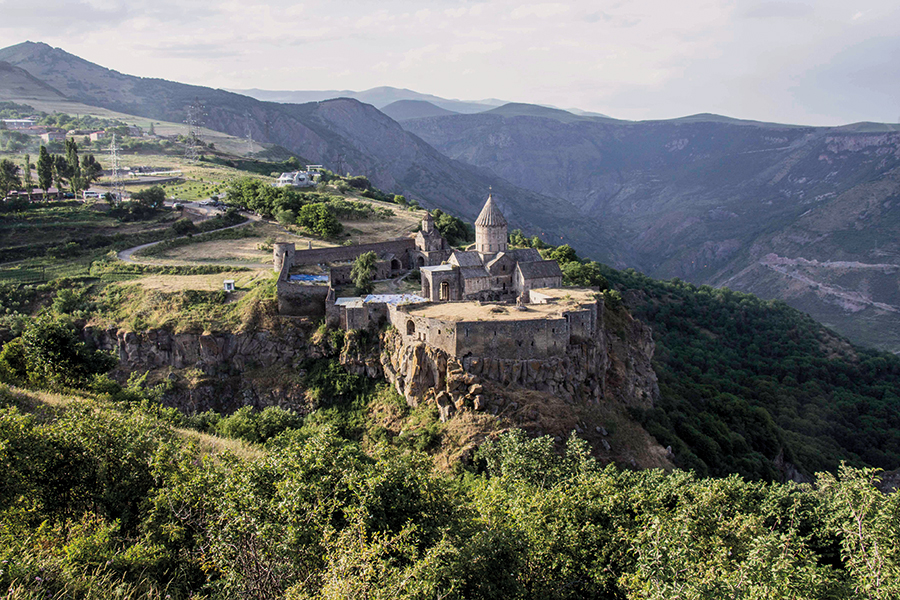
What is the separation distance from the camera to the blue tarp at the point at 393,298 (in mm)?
42719

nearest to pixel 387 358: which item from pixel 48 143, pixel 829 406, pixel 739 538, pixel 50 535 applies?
pixel 739 538

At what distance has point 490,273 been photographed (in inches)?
1838

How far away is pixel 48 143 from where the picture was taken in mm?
110625

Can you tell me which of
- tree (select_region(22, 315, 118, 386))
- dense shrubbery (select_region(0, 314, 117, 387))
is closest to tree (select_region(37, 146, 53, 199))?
dense shrubbery (select_region(0, 314, 117, 387))

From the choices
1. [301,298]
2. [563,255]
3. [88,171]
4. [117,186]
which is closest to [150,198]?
[88,171]

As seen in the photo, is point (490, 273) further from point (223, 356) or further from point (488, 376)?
point (223, 356)

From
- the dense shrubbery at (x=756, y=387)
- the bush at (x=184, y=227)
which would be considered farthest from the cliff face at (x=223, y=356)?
the dense shrubbery at (x=756, y=387)

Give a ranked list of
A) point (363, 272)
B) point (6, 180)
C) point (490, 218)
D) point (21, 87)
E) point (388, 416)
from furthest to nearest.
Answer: point (21, 87), point (6, 180), point (490, 218), point (363, 272), point (388, 416)

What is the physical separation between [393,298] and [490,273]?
26.0ft

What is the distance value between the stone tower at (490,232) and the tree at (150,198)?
40.6m

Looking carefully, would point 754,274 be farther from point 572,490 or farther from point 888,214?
point 572,490

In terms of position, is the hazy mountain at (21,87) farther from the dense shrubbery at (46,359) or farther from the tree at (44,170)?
the dense shrubbery at (46,359)

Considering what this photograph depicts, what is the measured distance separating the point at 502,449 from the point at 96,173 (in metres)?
69.5

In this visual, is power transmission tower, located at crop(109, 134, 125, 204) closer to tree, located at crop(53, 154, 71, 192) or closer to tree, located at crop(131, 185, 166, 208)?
tree, located at crop(131, 185, 166, 208)
